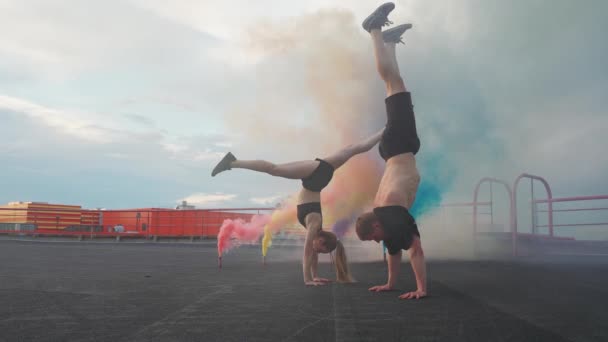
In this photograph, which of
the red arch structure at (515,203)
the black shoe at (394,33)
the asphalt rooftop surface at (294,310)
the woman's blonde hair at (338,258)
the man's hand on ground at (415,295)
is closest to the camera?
the asphalt rooftop surface at (294,310)

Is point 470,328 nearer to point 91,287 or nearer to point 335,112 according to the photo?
point 91,287

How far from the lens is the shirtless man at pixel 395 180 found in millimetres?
4207

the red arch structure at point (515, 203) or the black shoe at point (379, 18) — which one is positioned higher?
the black shoe at point (379, 18)

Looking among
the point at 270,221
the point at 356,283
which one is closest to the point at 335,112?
the point at 270,221

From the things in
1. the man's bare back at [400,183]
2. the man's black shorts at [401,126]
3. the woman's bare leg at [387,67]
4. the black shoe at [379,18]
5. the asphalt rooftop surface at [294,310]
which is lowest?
the asphalt rooftop surface at [294,310]

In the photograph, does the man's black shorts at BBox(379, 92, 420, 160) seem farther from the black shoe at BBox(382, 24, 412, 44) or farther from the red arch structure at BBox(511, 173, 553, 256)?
the red arch structure at BBox(511, 173, 553, 256)

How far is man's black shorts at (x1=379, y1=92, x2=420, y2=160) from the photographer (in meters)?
4.46

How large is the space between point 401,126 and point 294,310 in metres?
2.15

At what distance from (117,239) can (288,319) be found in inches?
809

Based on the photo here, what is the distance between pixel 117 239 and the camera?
21.5m

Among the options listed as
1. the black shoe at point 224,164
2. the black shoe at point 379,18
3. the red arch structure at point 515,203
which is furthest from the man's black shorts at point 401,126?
the red arch structure at point 515,203

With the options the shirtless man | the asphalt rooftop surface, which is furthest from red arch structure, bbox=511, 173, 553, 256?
the shirtless man

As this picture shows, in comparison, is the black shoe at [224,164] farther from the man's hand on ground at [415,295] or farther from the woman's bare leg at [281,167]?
the man's hand on ground at [415,295]

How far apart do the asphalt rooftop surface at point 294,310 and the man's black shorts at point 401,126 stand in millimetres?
1516
